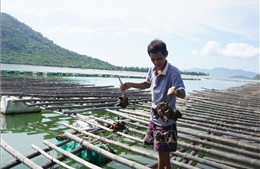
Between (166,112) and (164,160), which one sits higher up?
(166,112)

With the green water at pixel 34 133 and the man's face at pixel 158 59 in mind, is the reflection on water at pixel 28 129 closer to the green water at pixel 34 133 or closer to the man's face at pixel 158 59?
the green water at pixel 34 133

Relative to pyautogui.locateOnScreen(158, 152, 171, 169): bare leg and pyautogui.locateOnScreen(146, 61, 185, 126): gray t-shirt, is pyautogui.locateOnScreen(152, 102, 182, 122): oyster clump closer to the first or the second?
pyautogui.locateOnScreen(146, 61, 185, 126): gray t-shirt

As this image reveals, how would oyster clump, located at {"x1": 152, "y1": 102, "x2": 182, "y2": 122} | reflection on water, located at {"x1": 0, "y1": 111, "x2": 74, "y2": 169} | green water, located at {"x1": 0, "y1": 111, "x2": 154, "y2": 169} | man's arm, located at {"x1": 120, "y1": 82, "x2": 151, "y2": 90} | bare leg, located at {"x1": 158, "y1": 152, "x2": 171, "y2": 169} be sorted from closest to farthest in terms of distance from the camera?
oyster clump, located at {"x1": 152, "y1": 102, "x2": 182, "y2": 122} < bare leg, located at {"x1": 158, "y1": 152, "x2": 171, "y2": 169} < man's arm, located at {"x1": 120, "y1": 82, "x2": 151, "y2": 90} < green water, located at {"x1": 0, "y1": 111, "x2": 154, "y2": 169} < reflection on water, located at {"x1": 0, "y1": 111, "x2": 74, "y2": 169}

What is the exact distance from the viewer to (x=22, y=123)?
1030cm

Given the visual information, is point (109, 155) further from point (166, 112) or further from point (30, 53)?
point (30, 53)

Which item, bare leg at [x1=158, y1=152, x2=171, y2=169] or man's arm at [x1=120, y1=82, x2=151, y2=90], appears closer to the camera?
bare leg at [x1=158, y1=152, x2=171, y2=169]

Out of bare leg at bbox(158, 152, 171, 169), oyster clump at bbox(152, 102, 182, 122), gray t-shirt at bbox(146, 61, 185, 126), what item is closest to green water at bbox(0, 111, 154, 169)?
bare leg at bbox(158, 152, 171, 169)

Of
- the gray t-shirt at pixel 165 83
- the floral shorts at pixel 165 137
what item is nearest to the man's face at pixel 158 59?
the gray t-shirt at pixel 165 83

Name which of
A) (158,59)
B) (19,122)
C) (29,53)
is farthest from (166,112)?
(29,53)

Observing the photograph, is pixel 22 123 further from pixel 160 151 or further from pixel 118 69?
pixel 118 69

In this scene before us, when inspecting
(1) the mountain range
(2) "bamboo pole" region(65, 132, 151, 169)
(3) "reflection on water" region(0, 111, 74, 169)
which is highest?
(1) the mountain range

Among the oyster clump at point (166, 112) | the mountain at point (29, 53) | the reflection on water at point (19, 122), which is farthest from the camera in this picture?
the mountain at point (29, 53)

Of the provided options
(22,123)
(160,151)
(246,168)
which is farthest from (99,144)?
(22,123)

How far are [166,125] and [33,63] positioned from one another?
104104 millimetres
